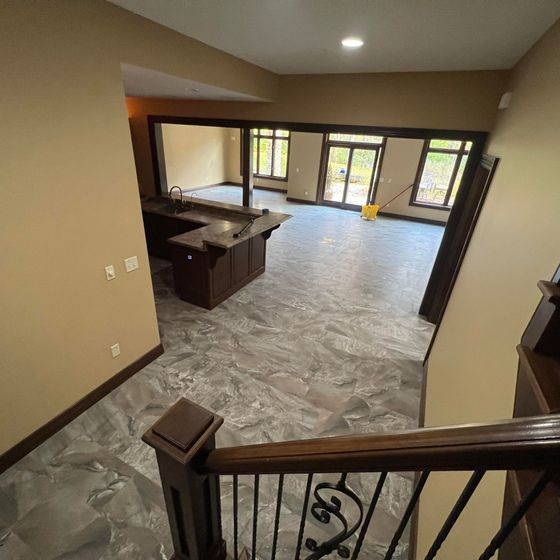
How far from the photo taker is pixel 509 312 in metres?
1.29

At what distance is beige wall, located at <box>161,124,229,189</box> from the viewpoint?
981cm

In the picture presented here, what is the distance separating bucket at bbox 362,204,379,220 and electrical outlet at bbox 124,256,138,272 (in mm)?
7880

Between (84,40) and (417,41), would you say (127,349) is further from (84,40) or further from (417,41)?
(417,41)

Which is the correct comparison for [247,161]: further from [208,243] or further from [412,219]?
[412,219]

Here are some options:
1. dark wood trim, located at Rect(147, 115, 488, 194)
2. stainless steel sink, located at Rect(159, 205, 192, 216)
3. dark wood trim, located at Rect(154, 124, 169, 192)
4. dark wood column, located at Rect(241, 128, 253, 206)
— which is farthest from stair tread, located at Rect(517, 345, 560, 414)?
dark wood trim, located at Rect(154, 124, 169, 192)

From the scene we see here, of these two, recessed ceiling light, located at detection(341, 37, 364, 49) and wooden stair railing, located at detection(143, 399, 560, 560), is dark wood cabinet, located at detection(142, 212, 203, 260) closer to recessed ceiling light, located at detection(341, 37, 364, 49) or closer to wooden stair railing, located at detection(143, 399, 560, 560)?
recessed ceiling light, located at detection(341, 37, 364, 49)

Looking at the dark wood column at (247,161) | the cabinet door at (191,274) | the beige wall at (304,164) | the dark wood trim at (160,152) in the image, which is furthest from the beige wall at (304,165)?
the cabinet door at (191,274)

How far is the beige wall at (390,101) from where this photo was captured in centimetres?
300

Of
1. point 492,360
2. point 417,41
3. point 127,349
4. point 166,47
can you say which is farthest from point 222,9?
point 127,349

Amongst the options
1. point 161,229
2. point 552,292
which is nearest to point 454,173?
point 161,229

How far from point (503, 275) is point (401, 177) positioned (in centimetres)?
855

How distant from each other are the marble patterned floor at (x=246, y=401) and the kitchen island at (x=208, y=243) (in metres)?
0.25

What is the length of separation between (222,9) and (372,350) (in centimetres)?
347

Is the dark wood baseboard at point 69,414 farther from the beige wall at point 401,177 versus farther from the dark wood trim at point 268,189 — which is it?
the dark wood trim at point 268,189
